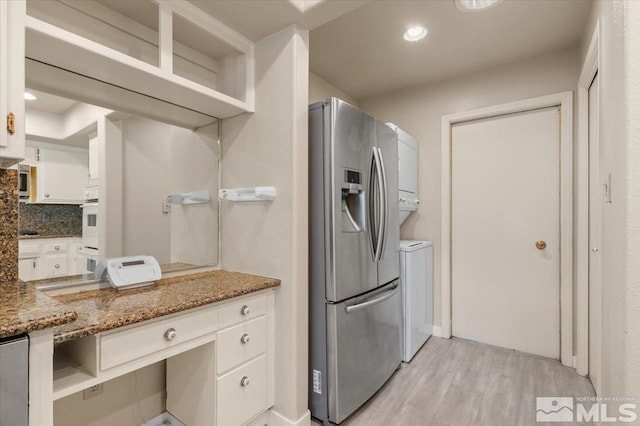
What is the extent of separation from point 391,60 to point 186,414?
9.74 ft

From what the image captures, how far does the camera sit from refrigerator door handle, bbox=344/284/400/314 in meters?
1.84

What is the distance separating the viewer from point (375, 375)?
204 centimetres

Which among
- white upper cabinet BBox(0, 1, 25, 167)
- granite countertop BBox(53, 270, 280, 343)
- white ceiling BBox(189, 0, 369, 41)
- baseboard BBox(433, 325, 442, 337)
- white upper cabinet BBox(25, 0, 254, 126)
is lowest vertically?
baseboard BBox(433, 325, 442, 337)

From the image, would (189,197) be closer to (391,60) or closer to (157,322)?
(157,322)

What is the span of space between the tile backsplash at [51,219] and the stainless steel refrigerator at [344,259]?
4.08ft

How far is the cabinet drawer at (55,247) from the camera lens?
4.63ft

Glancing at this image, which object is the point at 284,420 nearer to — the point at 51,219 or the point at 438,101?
the point at 51,219

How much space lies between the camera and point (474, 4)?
1969 millimetres

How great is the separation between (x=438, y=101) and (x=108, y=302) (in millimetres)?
3171

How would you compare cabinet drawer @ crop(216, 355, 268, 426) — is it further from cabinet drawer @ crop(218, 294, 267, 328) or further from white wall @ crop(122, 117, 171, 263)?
white wall @ crop(122, 117, 171, 263)

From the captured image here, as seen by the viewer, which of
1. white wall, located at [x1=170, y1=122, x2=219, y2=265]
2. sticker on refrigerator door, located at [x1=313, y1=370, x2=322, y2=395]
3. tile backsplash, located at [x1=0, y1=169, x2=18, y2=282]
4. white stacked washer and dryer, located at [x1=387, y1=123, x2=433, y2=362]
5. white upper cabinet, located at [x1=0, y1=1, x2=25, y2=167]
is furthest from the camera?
white stacked washer and dryer, located at [x1=387, y1=123, x2=433, y2=362]

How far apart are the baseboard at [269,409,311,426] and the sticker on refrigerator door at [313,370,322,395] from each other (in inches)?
4.8

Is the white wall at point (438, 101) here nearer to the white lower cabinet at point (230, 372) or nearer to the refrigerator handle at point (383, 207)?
the refrigerator handle at point (383, 207)

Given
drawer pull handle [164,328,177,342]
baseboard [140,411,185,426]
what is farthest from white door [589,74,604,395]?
baseboard [140,411,185,426]
